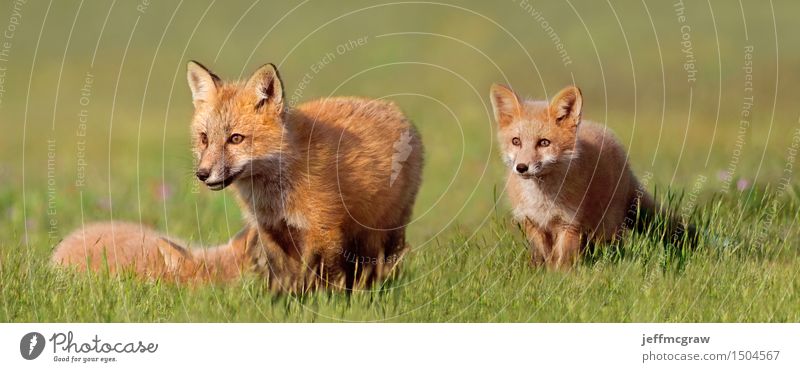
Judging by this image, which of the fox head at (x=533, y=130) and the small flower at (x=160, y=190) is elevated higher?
the fox head at (x=533, y=130)

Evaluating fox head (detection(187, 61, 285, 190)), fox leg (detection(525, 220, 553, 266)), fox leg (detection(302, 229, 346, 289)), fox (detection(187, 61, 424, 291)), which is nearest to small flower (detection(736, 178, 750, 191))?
fox leg (detection(525, 220, 553, 266))

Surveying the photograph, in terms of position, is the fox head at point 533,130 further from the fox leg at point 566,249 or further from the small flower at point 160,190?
the small flower at point 160,190

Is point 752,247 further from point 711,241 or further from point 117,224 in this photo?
point 117,224

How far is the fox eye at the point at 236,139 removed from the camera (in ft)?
23.2

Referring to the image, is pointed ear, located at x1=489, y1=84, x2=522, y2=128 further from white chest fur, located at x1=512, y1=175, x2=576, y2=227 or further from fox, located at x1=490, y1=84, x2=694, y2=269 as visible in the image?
white chest fur, located at x1=512, y1=175, x2=576, y2=227

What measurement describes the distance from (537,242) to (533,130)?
2.94 feet

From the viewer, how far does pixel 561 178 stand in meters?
8.17

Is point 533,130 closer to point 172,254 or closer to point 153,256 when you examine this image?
point 172,254

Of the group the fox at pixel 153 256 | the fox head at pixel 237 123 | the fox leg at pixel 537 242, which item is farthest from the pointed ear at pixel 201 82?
the fox leg at pixel 537 242

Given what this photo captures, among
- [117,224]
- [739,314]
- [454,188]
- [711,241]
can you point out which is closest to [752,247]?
[711,241]

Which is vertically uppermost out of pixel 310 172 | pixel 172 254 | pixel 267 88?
pixel 267 88

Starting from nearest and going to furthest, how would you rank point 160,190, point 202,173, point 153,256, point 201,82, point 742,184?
point 202,173
point 201,82
point 153,256
point 742,184
point 160,190

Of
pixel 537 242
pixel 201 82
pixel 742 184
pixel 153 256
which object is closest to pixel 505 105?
pixel 537 242
